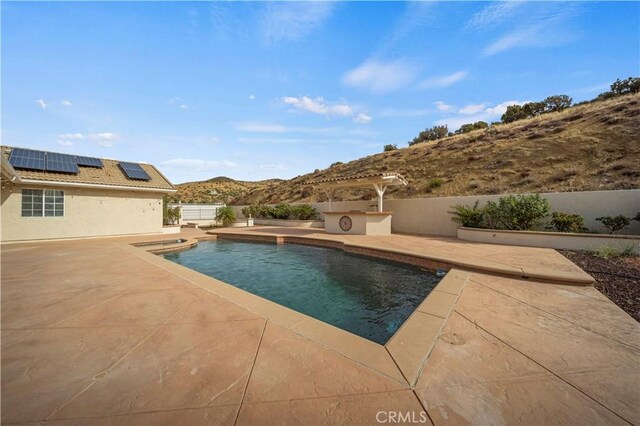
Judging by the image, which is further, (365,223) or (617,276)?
(365,223)

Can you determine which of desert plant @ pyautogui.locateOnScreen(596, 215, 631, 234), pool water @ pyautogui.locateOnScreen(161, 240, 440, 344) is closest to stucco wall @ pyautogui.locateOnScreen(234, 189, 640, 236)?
desert plant @ pyautogui.locateOnScreen(596, 215, 631, 234)

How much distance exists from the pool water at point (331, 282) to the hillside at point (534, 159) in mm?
11759

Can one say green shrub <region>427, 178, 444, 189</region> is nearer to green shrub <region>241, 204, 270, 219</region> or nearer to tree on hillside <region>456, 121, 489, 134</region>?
green shrub <region>241, 204, 270, 219</region>

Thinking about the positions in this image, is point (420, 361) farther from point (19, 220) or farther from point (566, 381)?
point (19, 220)

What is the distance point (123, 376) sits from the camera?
2.10m

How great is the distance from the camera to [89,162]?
1245 centimetres

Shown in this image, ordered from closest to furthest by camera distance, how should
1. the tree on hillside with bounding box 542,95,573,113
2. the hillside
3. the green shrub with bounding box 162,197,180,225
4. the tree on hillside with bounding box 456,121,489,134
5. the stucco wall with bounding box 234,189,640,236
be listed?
1. the stucco wall with bounding box 234,189,640,236
2. the hillside
3. the green shrub with bounding box 162,197,180,225
4. the tree on hillside with bounding box 542,95,573,113
5. the tree on hillside with bounding box 456,121,489,134

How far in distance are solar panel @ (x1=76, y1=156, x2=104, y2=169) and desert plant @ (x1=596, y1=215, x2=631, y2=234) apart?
20122 millimetres

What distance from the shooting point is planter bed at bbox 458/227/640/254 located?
6793mm

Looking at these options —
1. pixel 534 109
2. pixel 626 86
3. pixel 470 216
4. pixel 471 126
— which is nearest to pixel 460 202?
pixel 470 216

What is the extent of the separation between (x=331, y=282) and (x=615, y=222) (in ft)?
28.7

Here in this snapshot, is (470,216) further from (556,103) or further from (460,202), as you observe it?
(556,103)

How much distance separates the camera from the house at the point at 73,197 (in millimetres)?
9977

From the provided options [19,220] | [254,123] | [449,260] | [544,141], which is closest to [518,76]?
[544,141]
